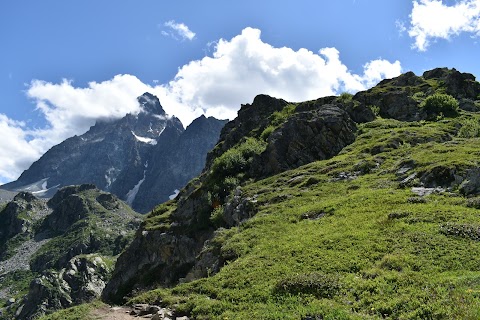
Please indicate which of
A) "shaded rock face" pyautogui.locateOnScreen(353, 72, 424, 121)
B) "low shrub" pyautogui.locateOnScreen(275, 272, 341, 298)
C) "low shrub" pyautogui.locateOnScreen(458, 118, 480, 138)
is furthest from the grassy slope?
"shaded rock face" pyautogui.locateOnScreen(353, 72, 424, 121)

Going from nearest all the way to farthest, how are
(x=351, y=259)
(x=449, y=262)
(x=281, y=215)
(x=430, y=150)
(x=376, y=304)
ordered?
(x=376, y=304), (x=449, y=262), (x=351, y=259), (x=281, y=215), (x=430, y=150)

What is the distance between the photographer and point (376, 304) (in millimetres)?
18531

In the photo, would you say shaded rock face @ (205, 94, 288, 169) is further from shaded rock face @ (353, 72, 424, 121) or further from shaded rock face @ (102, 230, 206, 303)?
shaded rock face @ (102, 230, 206, 303)

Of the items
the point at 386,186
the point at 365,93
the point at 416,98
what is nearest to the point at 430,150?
the point at 386,186

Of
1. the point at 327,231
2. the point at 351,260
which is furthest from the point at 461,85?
the point at 351,260

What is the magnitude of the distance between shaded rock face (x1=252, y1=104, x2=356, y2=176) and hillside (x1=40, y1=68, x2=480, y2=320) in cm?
18

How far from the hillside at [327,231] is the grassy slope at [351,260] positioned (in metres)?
0.08

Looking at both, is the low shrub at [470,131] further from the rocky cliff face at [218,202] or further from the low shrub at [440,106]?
the rocky cliff face at [218,202]

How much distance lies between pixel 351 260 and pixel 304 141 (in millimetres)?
42342

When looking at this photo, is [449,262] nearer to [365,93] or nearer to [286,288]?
[286,288]

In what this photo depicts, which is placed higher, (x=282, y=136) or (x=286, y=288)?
(x=282, y=136)

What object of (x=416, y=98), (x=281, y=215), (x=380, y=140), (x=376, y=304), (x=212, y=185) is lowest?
(x=376, y=304)

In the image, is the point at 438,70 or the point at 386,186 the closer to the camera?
the point at 386,186

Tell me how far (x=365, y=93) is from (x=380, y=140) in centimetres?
4469
